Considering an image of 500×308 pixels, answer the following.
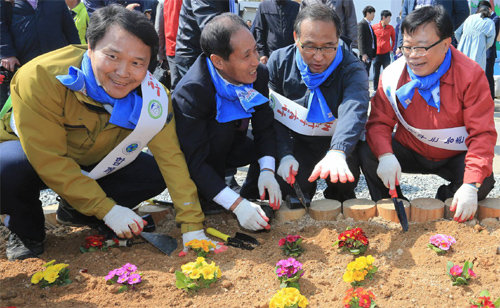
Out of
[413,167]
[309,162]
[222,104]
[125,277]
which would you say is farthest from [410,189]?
[125,277]

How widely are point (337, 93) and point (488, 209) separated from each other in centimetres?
109

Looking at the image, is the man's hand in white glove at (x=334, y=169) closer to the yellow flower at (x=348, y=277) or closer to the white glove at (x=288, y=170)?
the white glove at (x=288, y=170)

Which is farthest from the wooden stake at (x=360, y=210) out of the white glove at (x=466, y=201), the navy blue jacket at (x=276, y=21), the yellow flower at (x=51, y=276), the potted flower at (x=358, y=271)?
the navy blue jacket at (x=276, y=21)

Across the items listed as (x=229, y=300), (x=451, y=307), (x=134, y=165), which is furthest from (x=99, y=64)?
(x=451, y=307)

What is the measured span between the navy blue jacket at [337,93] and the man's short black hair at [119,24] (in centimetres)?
107

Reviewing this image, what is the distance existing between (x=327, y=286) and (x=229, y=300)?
443 mm

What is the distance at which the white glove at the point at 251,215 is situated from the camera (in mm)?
2404

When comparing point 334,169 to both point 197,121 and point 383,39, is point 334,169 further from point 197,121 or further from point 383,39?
point 383,39

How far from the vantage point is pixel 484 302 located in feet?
5.53

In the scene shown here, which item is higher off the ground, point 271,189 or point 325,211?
point 271,189

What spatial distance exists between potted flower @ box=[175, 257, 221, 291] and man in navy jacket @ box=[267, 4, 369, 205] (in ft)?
2.37

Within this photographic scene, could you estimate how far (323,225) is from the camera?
2.61 m

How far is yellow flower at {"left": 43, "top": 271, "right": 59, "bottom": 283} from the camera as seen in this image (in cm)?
197

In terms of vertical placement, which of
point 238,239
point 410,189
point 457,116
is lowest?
point 410,189
